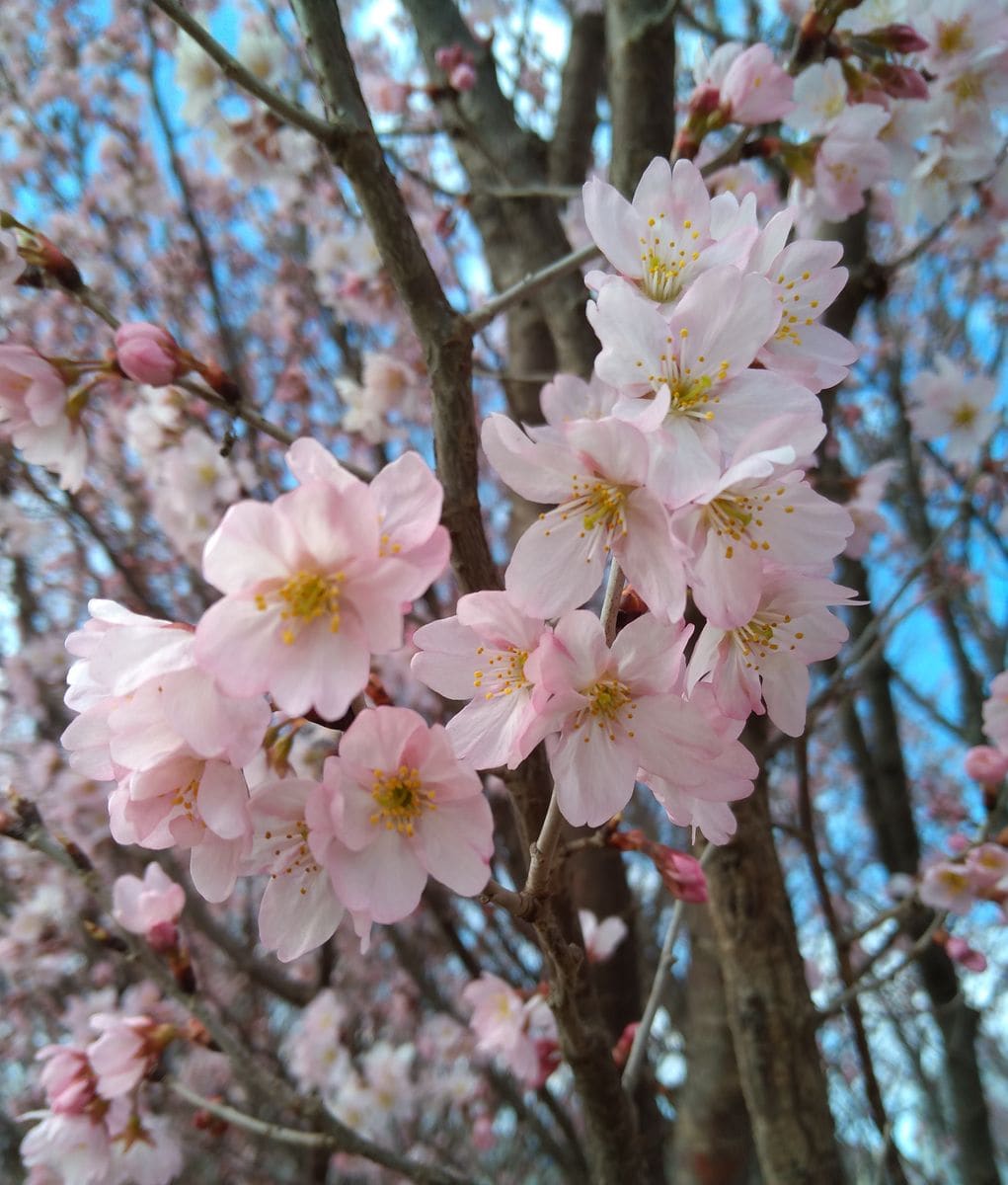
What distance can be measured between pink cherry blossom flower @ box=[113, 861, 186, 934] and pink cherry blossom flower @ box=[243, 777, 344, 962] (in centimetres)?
75

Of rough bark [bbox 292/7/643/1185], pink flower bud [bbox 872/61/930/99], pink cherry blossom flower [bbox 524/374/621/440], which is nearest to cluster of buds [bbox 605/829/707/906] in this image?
rough bark [bbox 292/7/643/1185]

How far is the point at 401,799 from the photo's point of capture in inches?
31.0

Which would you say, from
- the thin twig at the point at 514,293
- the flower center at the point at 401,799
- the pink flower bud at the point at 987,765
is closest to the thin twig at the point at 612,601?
the flower center at the point at 401,799

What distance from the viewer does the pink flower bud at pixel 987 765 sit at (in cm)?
189

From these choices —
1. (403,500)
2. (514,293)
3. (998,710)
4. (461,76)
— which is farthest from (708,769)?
(461,76)

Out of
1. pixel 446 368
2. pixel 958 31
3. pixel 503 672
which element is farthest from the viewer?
pixel 958 31

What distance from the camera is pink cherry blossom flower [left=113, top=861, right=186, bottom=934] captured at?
4.90 feet

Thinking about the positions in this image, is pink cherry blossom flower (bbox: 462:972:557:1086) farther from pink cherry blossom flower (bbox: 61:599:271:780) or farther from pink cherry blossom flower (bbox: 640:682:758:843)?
pink cherry blossom flower (bbox: 61:599:271:780)

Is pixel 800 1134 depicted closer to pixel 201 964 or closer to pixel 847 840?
pixel 201 964

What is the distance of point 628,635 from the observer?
2.43 ft

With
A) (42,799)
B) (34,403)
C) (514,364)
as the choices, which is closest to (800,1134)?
(34,403)

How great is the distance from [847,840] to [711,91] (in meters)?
6.76

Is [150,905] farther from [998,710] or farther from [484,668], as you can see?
[998,710]

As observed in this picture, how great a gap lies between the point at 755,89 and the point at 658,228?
77 centimetres
